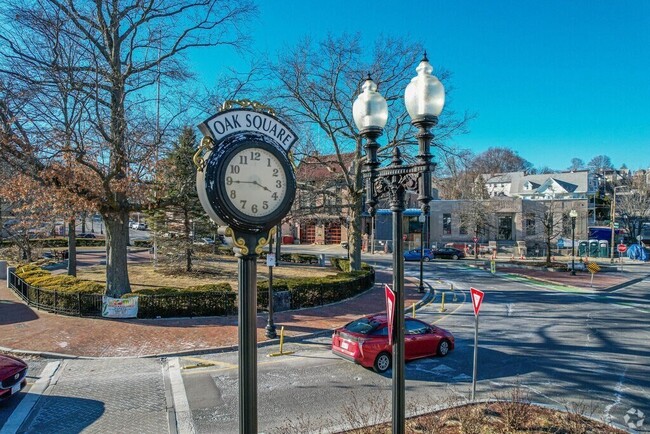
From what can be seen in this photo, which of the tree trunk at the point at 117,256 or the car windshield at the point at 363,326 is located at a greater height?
the tree trunk at the point at 117,256

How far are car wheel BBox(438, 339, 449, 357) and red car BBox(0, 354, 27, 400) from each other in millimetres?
9755

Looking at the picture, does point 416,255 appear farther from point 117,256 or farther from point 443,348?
point 443,348

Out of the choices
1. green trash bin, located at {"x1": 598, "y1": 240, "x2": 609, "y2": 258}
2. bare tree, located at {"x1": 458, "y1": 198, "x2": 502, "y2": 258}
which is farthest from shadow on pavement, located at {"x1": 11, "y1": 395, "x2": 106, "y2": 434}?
green trash bin, located at {"x1": 598, "y1": 240, "x2": 609, "y2": 258}

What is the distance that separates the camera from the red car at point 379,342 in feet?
33.6

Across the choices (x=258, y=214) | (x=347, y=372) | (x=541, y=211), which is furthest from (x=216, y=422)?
(x=541, y=211)

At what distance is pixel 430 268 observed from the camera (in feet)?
120

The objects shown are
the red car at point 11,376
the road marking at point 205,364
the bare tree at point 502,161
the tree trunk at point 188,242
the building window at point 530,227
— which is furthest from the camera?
the bare tree at point 502,161

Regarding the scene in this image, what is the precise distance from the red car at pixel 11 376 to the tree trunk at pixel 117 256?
8.85 meters

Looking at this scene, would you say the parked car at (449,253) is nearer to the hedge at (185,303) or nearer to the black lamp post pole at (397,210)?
the hedge at (185,303)

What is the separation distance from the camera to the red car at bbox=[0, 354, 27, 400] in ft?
26.7

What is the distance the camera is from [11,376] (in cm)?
828

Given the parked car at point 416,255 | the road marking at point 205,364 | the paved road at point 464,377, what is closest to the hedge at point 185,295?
the paved road at point 464,377

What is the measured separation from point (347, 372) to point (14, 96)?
13.3 m

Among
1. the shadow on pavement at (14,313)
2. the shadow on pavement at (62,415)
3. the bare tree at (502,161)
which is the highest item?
the bare tree at (502,161)
